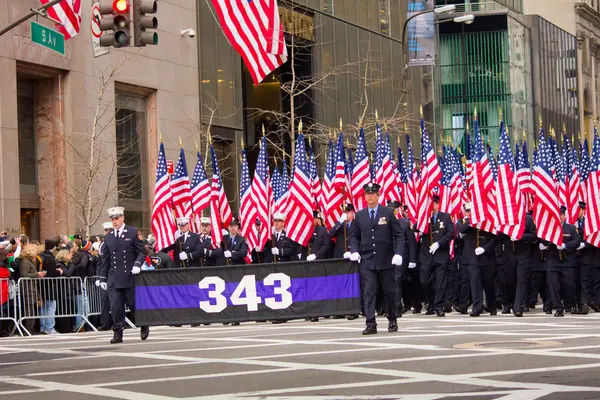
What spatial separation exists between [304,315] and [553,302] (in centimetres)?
460

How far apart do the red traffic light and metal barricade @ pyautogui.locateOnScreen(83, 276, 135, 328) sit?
7.42m

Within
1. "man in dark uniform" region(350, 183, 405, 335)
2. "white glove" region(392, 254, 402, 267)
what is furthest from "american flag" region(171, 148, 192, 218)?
"white glove" region(392, 254, 402, 267)

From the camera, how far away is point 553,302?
2222 centimetres

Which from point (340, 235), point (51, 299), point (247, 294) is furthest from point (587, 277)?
point (51, 299)

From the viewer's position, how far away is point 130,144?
117ft

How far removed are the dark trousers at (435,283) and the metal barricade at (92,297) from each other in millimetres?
6002

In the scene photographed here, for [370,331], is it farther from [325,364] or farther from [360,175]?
[360,175]

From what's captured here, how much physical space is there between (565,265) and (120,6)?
9090 millimetres

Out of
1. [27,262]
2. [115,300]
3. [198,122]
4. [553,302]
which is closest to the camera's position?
[115,300]

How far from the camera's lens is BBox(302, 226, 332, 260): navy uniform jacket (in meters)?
24.4

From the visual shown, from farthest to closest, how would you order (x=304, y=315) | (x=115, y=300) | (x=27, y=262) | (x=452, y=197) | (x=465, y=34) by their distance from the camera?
(x=465, y=34), (x=452, y=197), (x=27, y=262), (x=304, y=315), (x=115, y=300)

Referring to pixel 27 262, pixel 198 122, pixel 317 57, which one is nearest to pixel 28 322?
pixel 27 262

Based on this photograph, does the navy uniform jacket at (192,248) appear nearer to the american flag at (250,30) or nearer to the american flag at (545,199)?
the american flag at (250,30)

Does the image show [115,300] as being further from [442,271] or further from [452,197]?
[452,197]
